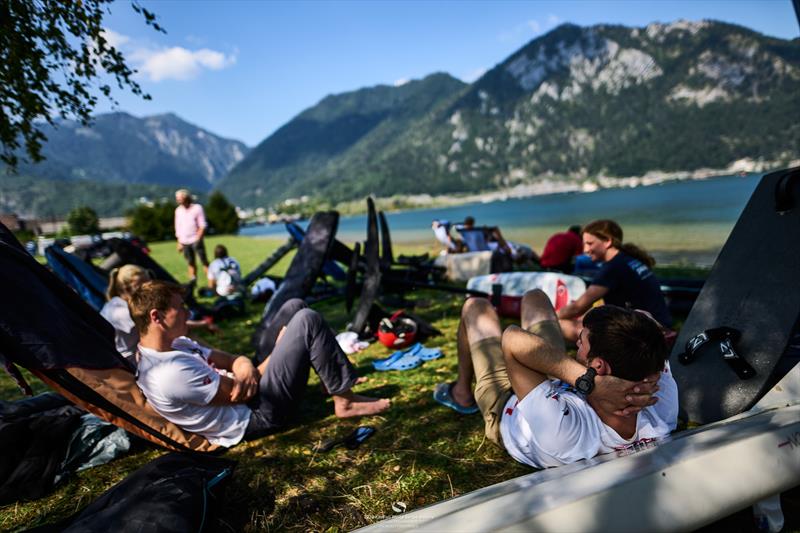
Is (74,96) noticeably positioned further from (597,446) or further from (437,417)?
(597,446)

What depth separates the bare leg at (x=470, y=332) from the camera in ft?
10.6

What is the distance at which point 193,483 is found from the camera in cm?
217

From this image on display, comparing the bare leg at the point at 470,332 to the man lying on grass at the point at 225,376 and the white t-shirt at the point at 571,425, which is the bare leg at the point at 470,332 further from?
the white t-shirt at the point at 571,425

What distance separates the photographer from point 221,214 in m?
77.6

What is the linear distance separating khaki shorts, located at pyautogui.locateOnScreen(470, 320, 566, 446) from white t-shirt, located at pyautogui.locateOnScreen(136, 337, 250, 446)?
75.1 inches

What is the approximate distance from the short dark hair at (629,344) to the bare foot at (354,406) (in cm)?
221

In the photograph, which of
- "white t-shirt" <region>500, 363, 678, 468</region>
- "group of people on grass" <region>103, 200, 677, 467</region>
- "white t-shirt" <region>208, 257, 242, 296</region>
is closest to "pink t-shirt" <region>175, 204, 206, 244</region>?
"white t-shirt" <region>208, 257, 242, 296</region>

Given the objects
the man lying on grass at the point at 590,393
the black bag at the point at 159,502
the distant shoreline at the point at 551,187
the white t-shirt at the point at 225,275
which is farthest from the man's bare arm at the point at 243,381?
the distant shoreline at the point at 551,187

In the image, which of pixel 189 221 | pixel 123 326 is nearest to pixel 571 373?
pixel 123 326

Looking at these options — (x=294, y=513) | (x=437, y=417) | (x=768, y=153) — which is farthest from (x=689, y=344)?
(x=768, y=153)

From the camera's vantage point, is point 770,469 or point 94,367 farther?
point 94,367

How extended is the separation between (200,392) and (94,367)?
654 millimetres

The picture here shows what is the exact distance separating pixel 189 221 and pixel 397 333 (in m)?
7.37

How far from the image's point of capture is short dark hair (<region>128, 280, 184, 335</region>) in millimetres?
2705
